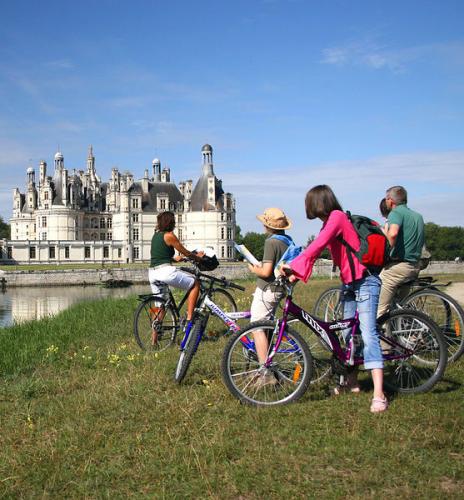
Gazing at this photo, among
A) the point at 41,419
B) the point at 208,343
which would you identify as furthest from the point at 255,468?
the point at 208,343

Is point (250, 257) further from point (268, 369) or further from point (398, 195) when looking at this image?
point (398, 195)

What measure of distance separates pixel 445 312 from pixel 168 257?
10.9ft

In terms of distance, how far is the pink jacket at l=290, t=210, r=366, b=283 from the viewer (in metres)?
4.19

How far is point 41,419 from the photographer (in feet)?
14.5

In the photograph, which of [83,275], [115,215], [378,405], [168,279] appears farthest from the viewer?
[115,215]

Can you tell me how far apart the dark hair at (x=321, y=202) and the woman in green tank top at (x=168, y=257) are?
2449 millimetres

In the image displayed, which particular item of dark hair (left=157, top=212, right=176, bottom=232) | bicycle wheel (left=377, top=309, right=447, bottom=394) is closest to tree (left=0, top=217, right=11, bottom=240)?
dark hair (left=157, top=212, right=176, bottom=232)

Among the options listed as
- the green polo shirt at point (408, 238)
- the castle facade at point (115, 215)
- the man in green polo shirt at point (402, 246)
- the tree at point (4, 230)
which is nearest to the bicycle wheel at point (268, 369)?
the man in green polo shirt at point (402, 246)

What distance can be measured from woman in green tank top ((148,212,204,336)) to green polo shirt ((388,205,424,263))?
2.26 metres

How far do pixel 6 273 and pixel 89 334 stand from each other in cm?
4160

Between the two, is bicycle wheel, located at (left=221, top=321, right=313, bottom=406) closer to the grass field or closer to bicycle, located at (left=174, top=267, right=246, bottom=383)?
the grass field

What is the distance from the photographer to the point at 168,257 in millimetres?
7125

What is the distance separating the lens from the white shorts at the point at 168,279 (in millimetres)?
6637

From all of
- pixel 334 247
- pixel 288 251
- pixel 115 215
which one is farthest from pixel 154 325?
pixel 115 215
